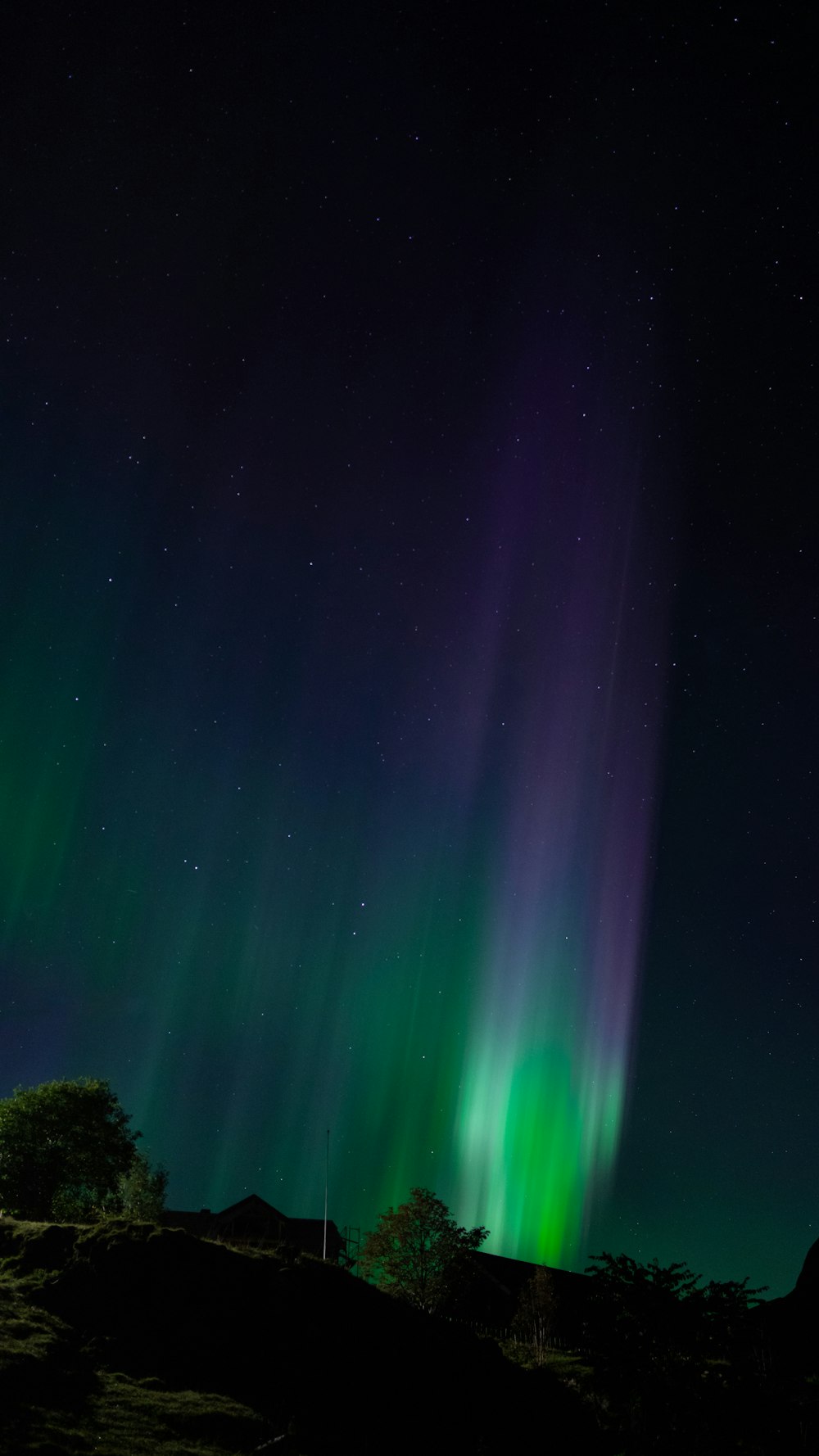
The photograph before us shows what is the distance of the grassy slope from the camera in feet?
80.5

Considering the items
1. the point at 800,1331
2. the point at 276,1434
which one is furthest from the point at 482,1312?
the point at 276,1434

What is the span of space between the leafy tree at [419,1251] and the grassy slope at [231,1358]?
14.4 m

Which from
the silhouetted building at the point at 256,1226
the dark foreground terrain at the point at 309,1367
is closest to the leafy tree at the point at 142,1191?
the silhouetted building at the point at 256,1226

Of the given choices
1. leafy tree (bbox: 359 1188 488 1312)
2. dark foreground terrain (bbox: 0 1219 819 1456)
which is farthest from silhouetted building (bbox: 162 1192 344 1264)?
dark foreground terrain (bbox: 0 1219 819 1456)

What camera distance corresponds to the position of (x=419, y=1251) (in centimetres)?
5100

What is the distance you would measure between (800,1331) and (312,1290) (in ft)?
174

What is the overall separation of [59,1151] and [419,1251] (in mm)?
21284

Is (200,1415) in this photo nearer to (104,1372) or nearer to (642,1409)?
(104,1372)

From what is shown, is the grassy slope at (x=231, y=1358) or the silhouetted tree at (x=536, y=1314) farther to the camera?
the silhouetted tree at (x=536, y=1314)

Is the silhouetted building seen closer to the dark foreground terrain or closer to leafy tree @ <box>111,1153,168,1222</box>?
leafy tree @ <box>111,1153,168,1222</box>

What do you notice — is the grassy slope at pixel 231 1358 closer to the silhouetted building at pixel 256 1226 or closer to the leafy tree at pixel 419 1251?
the leafy tree at pixel 419 1251

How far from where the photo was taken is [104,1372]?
26.7 m

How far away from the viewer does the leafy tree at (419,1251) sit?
49.9m

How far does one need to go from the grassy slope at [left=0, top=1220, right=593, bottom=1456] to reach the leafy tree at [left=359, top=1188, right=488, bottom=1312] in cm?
→ 1444
